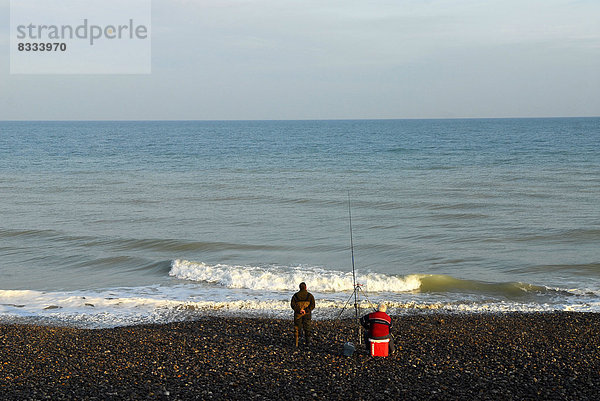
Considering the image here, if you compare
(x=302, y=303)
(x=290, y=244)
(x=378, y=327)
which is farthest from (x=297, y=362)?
(x=290, y=244)

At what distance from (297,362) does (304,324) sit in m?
1.16

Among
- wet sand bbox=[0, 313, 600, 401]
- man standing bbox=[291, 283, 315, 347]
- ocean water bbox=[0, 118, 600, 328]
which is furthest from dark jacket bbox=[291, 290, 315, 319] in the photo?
ocean water bbox=[0, 118, 600, 328]

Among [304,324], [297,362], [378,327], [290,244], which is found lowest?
[297,362]

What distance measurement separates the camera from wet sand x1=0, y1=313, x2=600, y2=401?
9.67 meters

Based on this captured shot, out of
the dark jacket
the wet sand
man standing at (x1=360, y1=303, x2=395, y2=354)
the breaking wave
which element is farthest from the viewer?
the breaking wave

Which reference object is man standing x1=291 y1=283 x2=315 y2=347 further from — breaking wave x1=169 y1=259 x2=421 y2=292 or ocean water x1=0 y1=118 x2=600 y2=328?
breaking wave x1=169 y1=259 x2=421 y2=292

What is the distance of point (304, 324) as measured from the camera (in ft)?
39.9

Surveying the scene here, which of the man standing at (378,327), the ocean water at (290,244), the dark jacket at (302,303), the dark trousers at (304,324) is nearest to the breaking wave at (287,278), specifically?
the ocean water at (290,244)

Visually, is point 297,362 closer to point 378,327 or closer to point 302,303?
point 302,303

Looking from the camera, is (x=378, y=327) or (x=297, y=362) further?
(x=378, y=327)

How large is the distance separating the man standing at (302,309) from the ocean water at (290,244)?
1520mm

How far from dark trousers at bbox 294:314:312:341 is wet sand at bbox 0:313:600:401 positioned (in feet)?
0.88

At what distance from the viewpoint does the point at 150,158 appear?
2382 inches

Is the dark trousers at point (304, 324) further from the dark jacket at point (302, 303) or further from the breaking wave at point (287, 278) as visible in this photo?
the breaking wave at point (287, 278)
